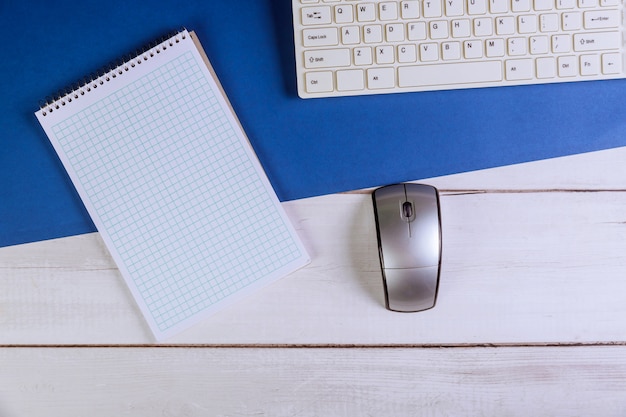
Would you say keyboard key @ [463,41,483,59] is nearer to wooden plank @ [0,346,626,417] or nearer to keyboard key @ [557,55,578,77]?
keyboard key @ [557,55,578,77]

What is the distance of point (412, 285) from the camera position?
2.08 feet

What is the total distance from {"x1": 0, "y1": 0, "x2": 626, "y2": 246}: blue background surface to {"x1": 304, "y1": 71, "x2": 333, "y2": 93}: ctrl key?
27 mm

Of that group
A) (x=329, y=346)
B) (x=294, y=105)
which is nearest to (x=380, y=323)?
(x=329, y=346)

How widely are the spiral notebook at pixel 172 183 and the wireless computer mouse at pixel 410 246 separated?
98mm

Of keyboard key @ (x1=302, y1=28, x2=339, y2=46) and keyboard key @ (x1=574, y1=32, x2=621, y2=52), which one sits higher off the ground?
keyboard key @ (x1=302, y1=28, x2=339, y2=46)

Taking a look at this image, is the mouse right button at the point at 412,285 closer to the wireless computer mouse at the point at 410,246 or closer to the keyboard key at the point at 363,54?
the wireless computer mouse at the point at 410,246

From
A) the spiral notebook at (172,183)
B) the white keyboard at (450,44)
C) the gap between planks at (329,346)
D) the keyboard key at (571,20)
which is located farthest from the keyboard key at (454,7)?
the gap between planks at (329,346)

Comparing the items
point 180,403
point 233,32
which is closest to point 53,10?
point 233,32

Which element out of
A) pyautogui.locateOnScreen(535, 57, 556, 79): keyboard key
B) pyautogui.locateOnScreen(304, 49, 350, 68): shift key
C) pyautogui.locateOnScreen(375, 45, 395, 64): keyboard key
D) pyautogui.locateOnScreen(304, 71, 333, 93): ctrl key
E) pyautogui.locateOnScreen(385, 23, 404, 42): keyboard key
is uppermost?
pyautogui.locateOnScreen(385, 23, 404, 42): keyboard key

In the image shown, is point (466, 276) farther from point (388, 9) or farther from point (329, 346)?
point (388, 9)

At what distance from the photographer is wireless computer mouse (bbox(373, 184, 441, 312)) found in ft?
2.07

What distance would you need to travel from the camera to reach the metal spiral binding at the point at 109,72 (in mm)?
658

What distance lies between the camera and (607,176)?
0.67 meters

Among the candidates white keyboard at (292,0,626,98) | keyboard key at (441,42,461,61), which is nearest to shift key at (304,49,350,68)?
white keyboard at (292,0,626,98)
